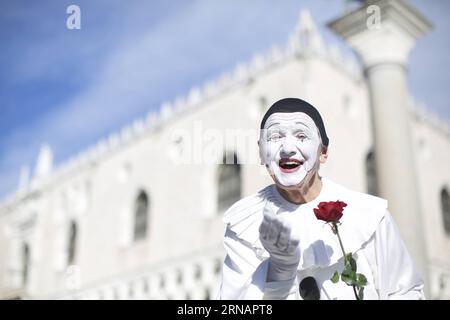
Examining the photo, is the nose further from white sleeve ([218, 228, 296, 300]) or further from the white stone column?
the white stone column

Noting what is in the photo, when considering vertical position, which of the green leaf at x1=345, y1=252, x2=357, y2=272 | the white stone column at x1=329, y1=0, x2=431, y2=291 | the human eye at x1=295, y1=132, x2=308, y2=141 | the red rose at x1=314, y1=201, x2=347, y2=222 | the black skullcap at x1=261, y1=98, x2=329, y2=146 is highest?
the white stone column at x1=329, y1=0, x2=431, y2=291

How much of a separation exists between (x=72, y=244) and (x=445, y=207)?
12.7 meters

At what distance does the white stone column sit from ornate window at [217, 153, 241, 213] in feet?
25.8

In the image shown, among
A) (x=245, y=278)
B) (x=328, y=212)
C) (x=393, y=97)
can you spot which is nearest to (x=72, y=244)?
(x=393, y=97)

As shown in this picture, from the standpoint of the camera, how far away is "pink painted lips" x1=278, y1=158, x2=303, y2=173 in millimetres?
2000

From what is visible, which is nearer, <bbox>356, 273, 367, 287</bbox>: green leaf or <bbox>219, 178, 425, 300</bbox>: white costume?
<bbox>356, 273, 367, 287</bbox>: green leaf

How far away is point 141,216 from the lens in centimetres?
1812

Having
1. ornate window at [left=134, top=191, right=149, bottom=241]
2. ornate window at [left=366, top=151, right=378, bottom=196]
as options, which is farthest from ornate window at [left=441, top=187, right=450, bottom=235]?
ornate window at [left=134, top=191, right=149, bottom=241]

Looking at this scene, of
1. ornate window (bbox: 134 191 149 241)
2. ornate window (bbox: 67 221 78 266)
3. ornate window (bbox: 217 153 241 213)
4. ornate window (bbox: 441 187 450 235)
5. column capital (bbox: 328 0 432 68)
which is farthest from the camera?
ornate window (bbox: 67 221 78 266)

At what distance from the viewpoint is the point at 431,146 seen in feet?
57.3

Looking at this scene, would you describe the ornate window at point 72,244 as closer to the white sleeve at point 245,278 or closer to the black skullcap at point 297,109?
the white sleeve at point 245,278

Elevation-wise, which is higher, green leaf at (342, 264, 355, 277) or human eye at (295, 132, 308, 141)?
human eye at (295, 132, 308, 141)

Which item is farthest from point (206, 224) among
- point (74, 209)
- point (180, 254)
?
point (74, 209)

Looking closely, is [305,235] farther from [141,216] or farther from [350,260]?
[141,216]
